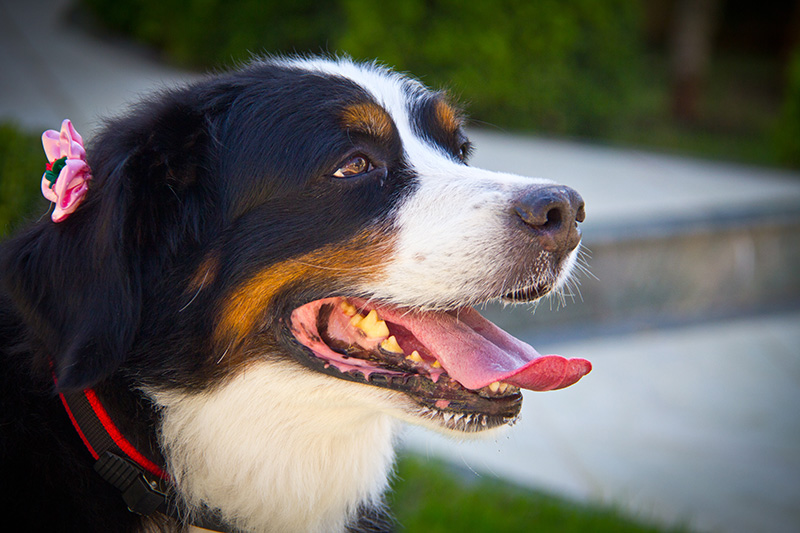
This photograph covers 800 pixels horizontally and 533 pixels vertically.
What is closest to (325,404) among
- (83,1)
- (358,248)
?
(358,248)

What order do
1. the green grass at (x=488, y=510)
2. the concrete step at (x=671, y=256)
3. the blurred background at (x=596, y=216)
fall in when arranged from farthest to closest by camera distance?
the concrete step at (x=671, y=256)
the blurred background at (x=596, y=216)
the green grass at (x=488, y=510)

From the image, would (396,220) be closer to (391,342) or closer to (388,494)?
(391,342)

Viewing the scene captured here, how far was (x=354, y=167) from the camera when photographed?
2100mm

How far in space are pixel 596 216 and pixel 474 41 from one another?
315cm

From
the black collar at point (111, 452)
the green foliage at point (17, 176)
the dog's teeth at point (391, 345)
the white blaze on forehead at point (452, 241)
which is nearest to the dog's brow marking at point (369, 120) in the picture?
the white blaze on forehead at point (452, 241)

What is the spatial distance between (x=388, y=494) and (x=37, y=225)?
1.48m

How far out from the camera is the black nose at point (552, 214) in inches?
76.5

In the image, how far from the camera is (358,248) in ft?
6.65

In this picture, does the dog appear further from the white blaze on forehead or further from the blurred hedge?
the blurred hedge

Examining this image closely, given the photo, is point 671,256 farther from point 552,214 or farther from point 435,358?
point 435,358

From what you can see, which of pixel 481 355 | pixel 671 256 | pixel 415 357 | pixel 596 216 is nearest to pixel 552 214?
pixel 481 355

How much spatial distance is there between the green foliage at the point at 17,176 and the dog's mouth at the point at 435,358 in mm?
1678

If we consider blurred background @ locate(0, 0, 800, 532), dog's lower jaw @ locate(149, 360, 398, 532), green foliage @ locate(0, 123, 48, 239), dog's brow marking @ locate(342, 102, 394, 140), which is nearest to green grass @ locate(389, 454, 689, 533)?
blurred background @ locate(0, 0, 800, 532)

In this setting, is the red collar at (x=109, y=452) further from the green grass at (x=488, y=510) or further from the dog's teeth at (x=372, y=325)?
the green grass at (x=488, y=510)
